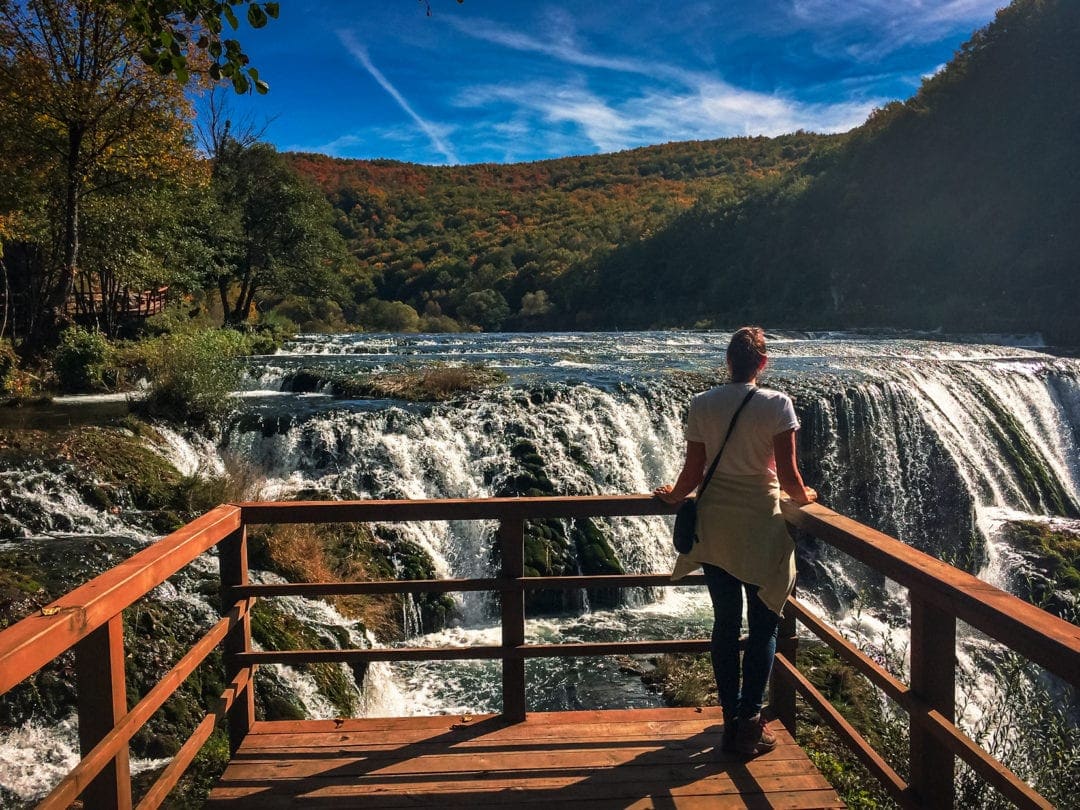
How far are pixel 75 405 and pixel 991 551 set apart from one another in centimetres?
1482

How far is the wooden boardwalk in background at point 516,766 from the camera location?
Answer: 9.14ft

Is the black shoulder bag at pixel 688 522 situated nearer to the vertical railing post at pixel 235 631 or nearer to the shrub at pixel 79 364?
the vertical railing post at pixel 235 631

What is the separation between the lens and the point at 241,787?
2879mm

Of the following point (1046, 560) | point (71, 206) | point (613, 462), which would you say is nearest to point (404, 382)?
point (613, 462)

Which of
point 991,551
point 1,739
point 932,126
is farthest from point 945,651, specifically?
point 932,126

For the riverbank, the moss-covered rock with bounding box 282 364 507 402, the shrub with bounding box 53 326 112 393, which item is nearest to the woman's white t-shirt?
the riverbank

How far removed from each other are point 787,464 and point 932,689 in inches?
35.5

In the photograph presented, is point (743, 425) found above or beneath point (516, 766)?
above

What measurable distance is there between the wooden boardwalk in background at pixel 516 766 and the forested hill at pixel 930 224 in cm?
2905

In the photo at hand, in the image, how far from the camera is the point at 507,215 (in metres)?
69.4

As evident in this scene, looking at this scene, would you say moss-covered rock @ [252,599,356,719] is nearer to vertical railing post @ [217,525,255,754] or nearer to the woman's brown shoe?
vertical railing post @ [217,525,255,754]

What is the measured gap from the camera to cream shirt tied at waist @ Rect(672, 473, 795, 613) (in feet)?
9.43

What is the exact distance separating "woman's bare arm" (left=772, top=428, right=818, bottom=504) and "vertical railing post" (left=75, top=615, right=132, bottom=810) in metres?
2.24

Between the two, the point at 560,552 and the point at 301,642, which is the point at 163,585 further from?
the point at 560,552
